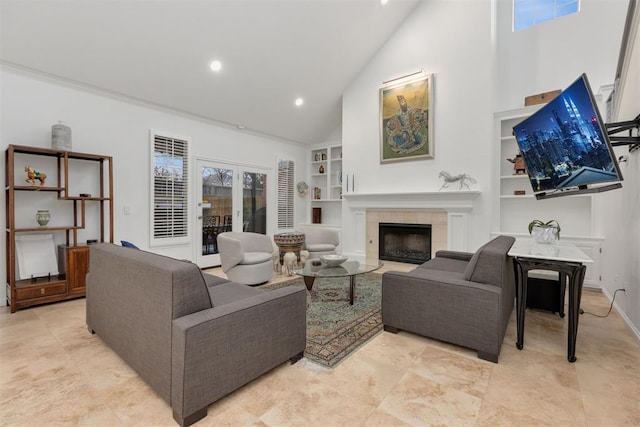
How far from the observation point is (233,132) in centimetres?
543

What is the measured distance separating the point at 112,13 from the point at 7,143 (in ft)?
5.86

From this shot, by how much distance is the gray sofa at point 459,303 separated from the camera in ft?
6.48

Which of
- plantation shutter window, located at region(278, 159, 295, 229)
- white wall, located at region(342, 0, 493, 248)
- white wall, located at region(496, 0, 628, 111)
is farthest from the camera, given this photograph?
plantation shutter window, located at region(278, 159, 295, 229)

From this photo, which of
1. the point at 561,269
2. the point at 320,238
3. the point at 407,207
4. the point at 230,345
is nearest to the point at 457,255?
the point at 561,269

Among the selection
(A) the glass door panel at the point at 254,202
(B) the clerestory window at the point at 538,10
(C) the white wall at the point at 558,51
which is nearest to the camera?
(C) the white wall at the point at 558,51

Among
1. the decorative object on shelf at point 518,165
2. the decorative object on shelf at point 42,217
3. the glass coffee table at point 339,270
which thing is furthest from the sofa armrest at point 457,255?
the decorative object on shelf at point 42,217

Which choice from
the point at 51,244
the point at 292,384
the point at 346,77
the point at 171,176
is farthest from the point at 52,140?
the point at 346,77

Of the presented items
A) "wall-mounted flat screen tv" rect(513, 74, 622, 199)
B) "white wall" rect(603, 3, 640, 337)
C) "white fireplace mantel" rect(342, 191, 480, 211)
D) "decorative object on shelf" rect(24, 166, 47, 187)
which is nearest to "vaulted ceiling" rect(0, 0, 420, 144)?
"decorative object on shelf" rect(24, 166, 47, 187)

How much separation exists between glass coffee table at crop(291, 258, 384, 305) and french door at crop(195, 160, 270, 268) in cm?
238

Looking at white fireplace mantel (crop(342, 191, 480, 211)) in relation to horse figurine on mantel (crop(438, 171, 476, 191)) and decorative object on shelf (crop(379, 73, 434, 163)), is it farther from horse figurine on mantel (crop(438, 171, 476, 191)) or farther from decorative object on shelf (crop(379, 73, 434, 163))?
decorative object on shelf (crop(379, 73, 434, 163))

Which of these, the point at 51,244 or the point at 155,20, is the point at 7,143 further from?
the point at 155,20

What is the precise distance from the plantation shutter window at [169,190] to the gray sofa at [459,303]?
3.50m

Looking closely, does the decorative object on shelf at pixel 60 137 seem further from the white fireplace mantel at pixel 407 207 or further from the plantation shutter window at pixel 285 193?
the white fireplace mantel at pixel 407 207

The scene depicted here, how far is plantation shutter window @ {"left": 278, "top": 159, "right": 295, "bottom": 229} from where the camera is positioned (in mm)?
6285
